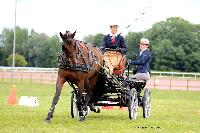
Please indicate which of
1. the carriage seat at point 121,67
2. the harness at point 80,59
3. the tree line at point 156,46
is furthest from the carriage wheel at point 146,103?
the tree line at point 156,46

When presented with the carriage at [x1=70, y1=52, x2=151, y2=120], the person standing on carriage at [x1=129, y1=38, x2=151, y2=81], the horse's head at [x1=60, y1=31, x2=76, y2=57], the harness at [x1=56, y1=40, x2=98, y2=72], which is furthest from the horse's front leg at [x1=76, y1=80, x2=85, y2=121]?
the person standing on carriage at [x1=129, y1=38, x2=151, y2=81]

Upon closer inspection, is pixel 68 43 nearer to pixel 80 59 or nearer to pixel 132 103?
pixel 80 59

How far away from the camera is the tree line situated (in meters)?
77.2

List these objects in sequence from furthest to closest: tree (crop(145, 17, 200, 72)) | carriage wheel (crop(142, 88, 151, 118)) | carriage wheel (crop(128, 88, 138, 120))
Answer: tree (crop(145, 17, 200, 72)), carriage wheel (crop(142, 88, 151, 118)), carriage wheel (crop(128, 88, 138, 120))

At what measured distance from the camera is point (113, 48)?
15695mm

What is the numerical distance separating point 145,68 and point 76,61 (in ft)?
10.9

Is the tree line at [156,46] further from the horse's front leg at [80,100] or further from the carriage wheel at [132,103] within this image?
the horse's front leg at [80,100]

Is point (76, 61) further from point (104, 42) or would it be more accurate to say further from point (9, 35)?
point (9, 35)

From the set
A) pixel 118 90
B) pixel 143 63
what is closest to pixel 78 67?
pixel 118 90

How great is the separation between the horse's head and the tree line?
31945 mm

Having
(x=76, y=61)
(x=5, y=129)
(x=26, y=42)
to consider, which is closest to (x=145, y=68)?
(x=76, y=61)

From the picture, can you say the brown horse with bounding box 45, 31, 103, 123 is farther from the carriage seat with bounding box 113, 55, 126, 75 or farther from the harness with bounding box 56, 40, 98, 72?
the carriage seat with bounding box 113, 55, 126, 75

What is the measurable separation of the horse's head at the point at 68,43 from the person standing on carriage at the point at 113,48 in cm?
218

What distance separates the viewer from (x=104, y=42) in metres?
15.8
